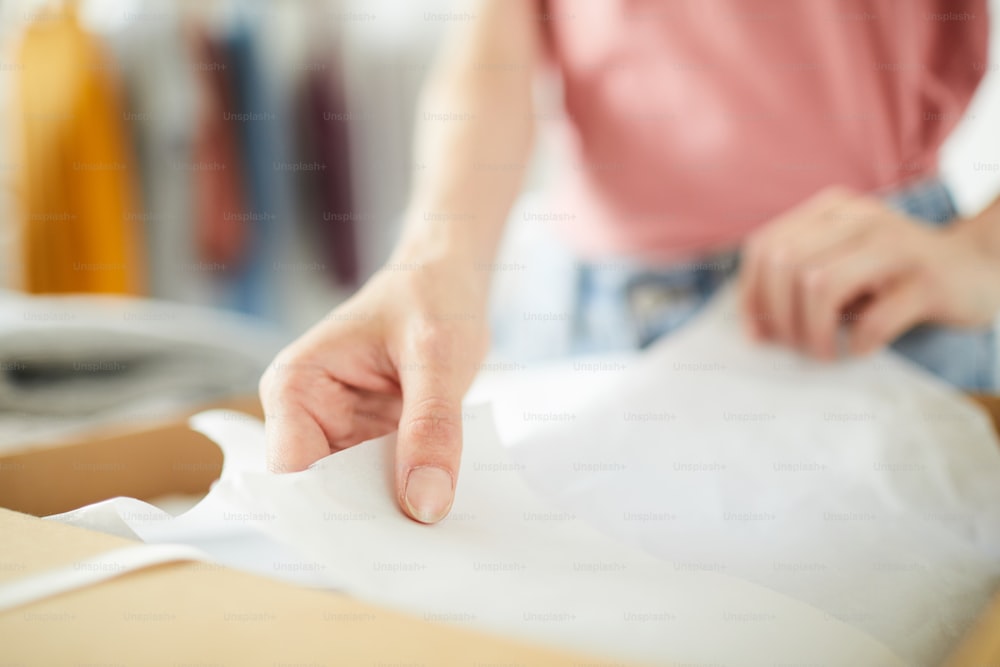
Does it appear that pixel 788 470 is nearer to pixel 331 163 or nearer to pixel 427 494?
pixel 427 494

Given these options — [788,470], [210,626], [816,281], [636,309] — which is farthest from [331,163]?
[210,626]

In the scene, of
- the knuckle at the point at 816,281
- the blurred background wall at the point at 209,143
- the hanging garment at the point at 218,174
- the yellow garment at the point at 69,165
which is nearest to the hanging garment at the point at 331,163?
the blurred background wall at the point at 209,143

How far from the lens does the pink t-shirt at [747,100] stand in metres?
0.60

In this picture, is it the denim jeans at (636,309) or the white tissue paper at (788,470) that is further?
the denim jeans at (636,309)

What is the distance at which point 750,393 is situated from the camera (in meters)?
0.51

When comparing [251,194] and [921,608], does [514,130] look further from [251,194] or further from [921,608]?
[251,194]

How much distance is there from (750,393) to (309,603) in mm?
Answer: 390

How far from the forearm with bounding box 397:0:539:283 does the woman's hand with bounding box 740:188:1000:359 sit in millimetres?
222

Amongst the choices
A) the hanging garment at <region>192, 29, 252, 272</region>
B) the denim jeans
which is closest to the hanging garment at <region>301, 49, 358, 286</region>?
the hanging garment at <region>192, 29, 252, 272</region>

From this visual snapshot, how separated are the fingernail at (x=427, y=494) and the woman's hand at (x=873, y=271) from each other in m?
0.37

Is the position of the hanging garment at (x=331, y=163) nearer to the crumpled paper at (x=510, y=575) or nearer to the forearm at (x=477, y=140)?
the forearm at (x=477, y=140)

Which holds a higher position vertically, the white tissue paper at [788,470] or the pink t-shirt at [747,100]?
the pink t-shirt at [747,100]

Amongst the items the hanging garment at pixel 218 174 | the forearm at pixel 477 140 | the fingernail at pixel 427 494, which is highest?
the forearm at pixel 477 140

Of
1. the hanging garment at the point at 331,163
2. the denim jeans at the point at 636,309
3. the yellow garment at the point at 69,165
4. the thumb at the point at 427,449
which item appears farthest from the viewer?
the hanging garment at the point at 331,163
